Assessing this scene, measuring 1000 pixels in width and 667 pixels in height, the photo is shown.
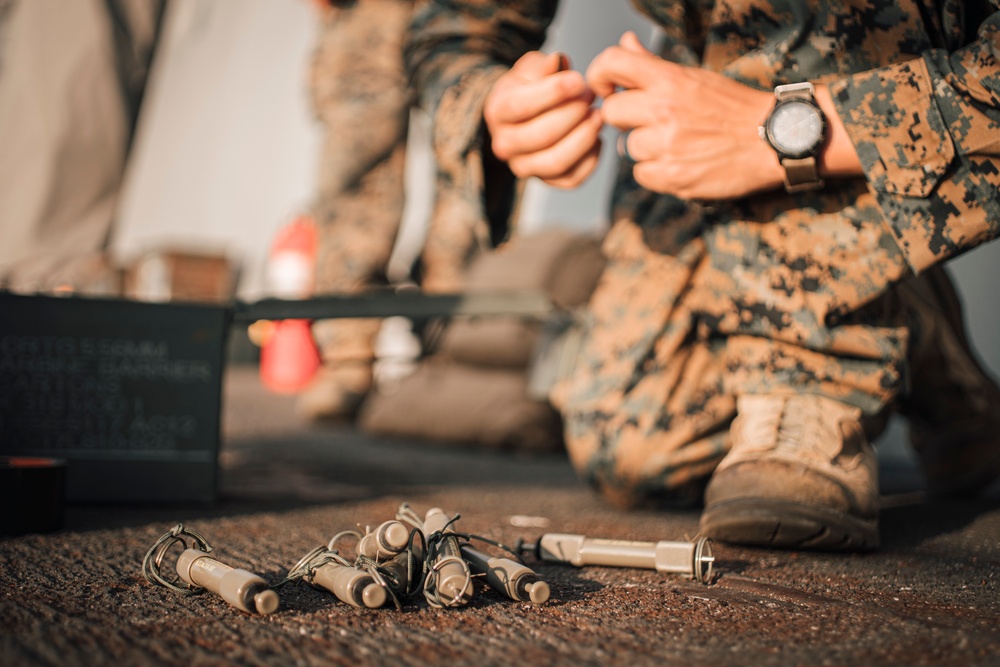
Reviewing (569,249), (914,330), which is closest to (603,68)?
(914,330)

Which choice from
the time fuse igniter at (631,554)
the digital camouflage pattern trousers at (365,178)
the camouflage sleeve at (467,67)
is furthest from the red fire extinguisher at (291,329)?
the time fuse igniter at (631,554)

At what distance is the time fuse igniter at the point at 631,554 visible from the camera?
72 centimetres

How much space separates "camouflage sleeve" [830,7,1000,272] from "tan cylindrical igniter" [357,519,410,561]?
584mm

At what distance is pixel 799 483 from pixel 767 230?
1.00 feet

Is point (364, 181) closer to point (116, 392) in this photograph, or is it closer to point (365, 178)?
point (365, 178)

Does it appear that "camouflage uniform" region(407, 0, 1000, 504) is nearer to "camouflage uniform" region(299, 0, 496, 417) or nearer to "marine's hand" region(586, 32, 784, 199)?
"marine's hand" region(586, 32, 784, 199)

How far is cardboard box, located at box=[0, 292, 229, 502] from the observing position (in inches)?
38.9

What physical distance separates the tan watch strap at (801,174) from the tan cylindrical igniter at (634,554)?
39 cm

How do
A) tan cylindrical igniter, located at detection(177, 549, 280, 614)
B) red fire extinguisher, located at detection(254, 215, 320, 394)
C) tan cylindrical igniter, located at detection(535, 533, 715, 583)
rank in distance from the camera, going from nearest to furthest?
tan cylindrical igniter, located at detection(177, 549, 280, 614) → tan cylindrical igniter, located at detection(535, 533, 715, 583) → red fire extinguisher, located at detection(254, 215, 320, 394)

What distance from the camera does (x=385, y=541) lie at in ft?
2.04

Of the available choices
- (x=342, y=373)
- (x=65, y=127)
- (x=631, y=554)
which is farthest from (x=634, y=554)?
(x=342, y=373)

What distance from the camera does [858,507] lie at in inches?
33.6

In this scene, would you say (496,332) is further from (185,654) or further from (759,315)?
(185,654)

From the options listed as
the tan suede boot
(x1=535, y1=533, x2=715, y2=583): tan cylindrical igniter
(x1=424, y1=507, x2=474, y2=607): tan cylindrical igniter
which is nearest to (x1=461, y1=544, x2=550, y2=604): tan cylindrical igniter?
(x1=424, y1=507, x2=474, y2=607): tan cylindrical igniter
